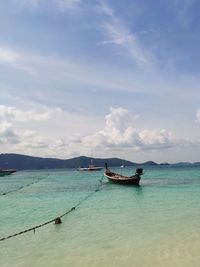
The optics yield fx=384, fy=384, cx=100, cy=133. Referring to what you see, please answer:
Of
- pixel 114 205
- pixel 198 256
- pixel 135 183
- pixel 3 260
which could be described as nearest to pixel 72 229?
pixel 3 260

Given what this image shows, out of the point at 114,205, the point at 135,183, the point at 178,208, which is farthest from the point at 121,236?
the point at 135,183

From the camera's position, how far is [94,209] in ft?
103

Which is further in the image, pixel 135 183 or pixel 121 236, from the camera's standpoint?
pixel 135 183

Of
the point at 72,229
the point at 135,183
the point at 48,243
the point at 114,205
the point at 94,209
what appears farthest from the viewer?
the point at 135,183

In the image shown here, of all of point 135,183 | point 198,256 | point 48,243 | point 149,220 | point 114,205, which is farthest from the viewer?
point 135,183

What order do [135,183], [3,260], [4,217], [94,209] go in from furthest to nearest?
[135,183], [94,209], [4,217], [3,260]

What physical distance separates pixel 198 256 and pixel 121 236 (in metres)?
5.20

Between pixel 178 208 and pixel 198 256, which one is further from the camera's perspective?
pixel 178 208

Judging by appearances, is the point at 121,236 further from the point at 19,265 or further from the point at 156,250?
the point at 19,265

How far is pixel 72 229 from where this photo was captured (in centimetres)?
2288

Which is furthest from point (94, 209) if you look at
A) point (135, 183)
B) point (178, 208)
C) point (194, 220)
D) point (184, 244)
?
point (135, 183)

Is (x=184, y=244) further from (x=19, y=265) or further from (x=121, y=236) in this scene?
(x=19, y=265)

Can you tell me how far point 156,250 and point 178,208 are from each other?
43.0 feet

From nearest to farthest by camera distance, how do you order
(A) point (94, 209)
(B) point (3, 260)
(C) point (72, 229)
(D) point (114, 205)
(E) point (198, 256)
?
(E) point (198, 256), (B) point (3, 260), (C) point (72, 229), (A) point (94, 209), (D) point (114, 205)
